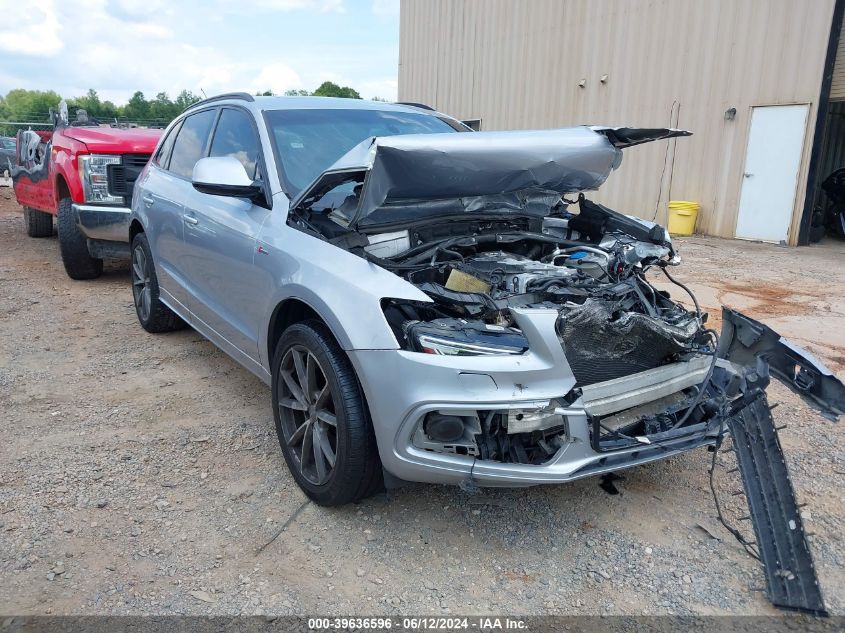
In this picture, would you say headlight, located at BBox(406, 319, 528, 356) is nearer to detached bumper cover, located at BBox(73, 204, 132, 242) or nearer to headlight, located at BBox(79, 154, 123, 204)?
detached bumper cover, located at BBox(73, 204, 132, 242)

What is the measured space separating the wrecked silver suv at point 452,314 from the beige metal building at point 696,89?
351 inches

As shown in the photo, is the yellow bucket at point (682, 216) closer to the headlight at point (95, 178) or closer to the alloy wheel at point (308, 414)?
the headlight at point (95, 178)

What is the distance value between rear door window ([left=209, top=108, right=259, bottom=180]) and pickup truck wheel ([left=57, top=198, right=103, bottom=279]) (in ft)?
11.8

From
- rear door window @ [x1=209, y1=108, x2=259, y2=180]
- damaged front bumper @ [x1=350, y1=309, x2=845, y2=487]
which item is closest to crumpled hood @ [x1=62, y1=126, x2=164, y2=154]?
rear door window @ [x1=209, y1=108, x2=259, y2=180]

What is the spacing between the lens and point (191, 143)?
462 cm

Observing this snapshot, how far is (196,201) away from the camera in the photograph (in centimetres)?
408

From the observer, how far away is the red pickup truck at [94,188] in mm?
6727

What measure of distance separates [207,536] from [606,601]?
163 cm

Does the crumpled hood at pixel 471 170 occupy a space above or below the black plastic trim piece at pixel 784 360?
above

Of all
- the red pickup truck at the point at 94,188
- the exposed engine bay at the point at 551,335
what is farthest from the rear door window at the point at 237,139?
the red pickup truck at the point at 94,188

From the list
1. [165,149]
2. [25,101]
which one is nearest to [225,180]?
[165,149]

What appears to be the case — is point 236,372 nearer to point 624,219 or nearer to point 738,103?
point 624,219

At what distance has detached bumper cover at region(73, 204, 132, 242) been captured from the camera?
6660mm

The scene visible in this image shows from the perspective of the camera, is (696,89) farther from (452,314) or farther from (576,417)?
(576,417)
